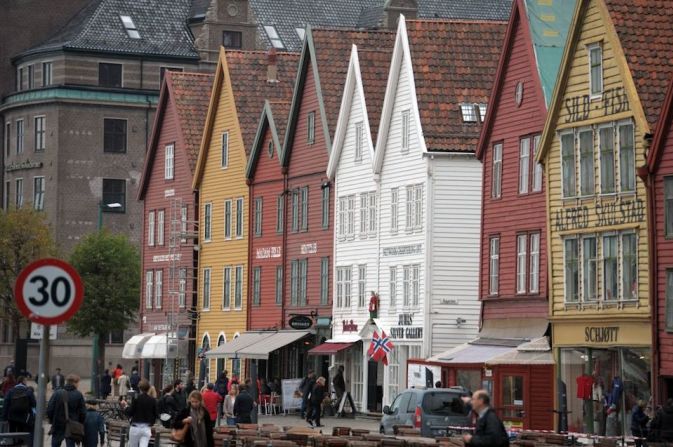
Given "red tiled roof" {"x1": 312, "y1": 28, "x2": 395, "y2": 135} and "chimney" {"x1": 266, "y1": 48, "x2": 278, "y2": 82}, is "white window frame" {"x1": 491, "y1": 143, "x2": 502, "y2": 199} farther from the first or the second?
"chimney" {"x1": 266, "y1": 48, "x2": 278, "y2": 82}

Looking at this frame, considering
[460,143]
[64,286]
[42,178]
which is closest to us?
[64,286]

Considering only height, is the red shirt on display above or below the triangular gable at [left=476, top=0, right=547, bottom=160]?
below

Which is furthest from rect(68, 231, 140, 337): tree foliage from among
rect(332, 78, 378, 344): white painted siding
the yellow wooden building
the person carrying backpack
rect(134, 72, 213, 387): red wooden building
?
the person carrying backpack

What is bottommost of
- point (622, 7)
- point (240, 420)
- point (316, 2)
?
point (240, 420)

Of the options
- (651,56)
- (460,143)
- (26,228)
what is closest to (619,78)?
(651,56)

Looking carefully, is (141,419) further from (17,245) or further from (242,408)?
(17,245)

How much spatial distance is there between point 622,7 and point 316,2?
75954mm

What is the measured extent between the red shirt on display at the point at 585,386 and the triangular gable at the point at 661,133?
6.29m

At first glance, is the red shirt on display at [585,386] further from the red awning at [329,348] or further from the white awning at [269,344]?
the white awning at [269,344]

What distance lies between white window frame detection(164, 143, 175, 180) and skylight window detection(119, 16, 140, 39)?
1101 inches

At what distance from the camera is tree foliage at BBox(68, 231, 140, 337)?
318 feet

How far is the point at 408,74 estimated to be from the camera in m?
63.3

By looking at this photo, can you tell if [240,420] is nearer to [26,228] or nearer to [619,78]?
[619,78]

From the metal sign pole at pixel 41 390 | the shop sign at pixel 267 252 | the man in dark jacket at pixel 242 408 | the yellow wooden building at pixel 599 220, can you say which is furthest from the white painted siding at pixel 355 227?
the metal sign pole at pixel 41 390
